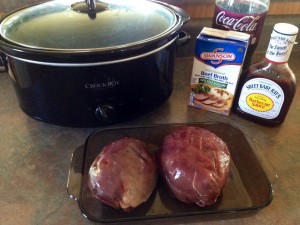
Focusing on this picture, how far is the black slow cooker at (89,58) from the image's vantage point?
559mm

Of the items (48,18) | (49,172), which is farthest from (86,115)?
(48,18)

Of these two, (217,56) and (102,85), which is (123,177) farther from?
(217,56)

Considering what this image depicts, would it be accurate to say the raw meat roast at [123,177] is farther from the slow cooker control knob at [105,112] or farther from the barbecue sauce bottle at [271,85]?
the barbecue sauce bottle at [271,85]

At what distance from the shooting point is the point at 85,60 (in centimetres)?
54

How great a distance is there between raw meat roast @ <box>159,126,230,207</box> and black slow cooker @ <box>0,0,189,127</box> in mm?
156

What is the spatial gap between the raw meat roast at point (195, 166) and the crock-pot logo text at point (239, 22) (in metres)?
0.33

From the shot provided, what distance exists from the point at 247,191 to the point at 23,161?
47cm

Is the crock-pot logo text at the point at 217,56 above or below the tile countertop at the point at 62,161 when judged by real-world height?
above

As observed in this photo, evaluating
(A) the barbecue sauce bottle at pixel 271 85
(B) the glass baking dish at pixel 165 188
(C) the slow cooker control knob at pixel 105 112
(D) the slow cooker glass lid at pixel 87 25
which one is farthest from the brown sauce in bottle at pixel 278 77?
(C) the slow cooker control knob at pixel 105 112

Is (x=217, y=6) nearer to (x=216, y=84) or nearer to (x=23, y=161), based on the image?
(x=216, y=84)

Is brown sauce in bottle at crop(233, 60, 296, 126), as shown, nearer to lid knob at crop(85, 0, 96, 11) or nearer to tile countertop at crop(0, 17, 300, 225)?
tile countertop at crop(0, 17, 300, 225)

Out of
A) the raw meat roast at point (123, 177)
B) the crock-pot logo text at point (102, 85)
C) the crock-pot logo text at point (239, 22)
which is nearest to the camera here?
the raw meat roast at point (123, 177)

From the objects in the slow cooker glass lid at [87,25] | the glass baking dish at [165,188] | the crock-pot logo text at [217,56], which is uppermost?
the slow cooker glass lid at [87,25]

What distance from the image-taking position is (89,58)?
54 cm
